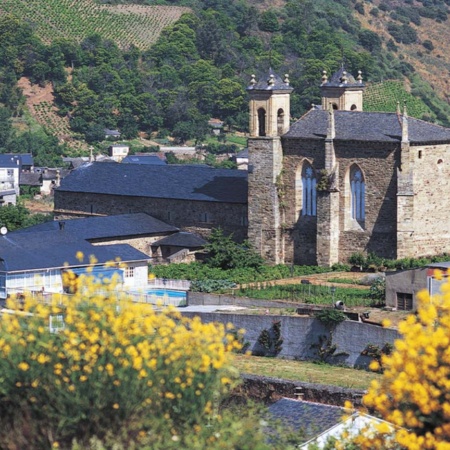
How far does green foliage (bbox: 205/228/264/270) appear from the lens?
171 ft

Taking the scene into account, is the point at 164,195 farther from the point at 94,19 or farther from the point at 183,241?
the point at 94,19

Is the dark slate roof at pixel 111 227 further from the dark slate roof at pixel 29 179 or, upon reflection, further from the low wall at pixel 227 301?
the dark slate roof at pixel 29 179

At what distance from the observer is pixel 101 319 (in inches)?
898

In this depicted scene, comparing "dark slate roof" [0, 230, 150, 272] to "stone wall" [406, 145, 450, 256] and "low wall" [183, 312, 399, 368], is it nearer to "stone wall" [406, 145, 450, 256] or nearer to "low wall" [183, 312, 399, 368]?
"low wall" [183, 312, 399, 368]

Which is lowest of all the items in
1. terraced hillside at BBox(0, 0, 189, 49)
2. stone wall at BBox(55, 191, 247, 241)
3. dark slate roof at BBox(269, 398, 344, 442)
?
dark slate roof at BBox(269, 398, 344, 442)

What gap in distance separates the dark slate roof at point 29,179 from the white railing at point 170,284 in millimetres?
37706

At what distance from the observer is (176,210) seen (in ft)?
186

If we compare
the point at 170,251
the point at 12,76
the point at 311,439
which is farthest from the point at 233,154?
the point at 311,439

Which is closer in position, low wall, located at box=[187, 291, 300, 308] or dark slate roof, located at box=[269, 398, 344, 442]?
dark slate roof, located at box=[269, 398, 344, 442]

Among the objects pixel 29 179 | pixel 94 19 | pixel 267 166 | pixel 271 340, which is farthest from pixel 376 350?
pixel 94 19

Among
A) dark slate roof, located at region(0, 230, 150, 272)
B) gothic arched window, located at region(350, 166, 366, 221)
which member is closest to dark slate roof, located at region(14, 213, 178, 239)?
dark slate roof, located at region(0, 230, 150, 272)

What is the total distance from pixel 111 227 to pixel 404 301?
13.7 meters

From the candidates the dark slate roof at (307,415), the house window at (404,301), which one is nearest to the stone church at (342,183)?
the house window at (404,301)

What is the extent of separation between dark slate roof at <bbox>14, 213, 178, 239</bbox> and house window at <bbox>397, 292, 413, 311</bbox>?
1273 cm
